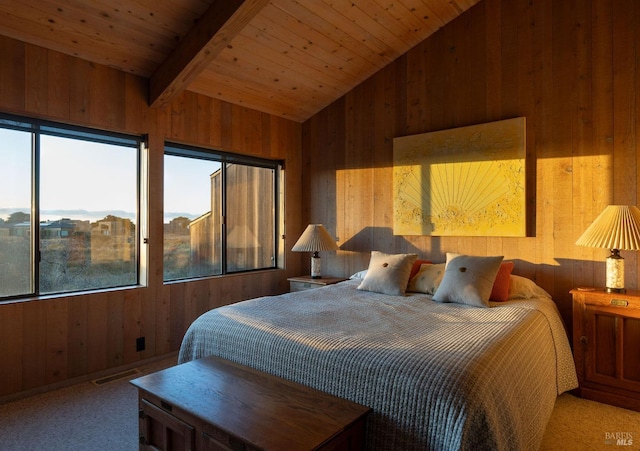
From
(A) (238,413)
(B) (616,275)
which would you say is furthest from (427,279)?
(A) (238,413)

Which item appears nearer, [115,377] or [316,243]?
[115,377]

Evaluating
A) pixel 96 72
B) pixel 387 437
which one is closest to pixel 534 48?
pixel 387 437

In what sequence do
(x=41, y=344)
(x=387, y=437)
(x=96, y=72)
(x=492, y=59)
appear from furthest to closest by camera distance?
1. (x=492, y=59)
2. (x=96, y=72)
3. (x=41, y=344)
4. (x=387, y=437)

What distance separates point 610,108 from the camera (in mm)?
2916

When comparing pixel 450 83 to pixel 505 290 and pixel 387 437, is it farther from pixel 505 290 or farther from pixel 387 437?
pixel 387 437

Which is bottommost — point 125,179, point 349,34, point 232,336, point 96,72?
point 232,336

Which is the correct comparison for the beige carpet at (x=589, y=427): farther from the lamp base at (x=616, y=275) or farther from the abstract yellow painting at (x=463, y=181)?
the abstract yellow painting at (x=463, y=181)

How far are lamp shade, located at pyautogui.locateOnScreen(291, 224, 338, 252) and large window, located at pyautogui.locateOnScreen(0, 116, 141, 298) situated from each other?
1.57m

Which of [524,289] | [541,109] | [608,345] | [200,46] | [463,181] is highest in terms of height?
[200,46]

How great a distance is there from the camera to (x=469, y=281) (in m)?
2.77

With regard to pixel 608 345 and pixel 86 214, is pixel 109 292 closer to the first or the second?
pixel 86 214

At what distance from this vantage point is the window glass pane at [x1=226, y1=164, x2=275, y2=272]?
421cm

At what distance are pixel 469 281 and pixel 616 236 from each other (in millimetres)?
927

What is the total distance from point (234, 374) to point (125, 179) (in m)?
2.28
